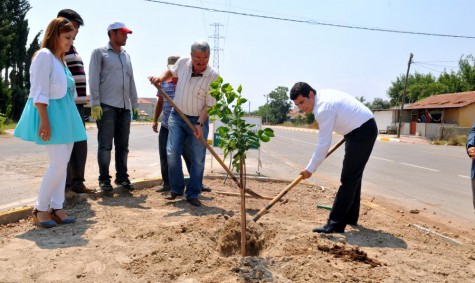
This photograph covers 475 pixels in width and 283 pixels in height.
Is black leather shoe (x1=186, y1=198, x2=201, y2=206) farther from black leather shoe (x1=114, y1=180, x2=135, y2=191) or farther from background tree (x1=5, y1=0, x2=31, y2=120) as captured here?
background tree (x1=5, y1=0, x2=31, y2=120)

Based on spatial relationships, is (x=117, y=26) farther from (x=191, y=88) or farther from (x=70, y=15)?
(x=191, y=88)

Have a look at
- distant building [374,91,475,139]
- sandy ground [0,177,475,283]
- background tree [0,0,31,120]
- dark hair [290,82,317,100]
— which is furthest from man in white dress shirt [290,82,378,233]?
background tree [0,0,31,120]

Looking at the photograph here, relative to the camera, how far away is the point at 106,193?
5.16 metres

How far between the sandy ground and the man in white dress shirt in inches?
10.7

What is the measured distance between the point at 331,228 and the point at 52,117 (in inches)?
111

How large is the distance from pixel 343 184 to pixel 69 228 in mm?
2670

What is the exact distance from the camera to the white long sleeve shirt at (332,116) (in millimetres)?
3824

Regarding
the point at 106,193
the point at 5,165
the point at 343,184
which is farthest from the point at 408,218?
Answer: the point at 5,165

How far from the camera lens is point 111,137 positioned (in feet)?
16.8

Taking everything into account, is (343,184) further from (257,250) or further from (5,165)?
(5,165)

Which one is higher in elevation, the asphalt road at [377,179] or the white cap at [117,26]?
the white cap at [117,26]

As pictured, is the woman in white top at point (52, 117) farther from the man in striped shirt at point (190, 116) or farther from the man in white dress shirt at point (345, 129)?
the man in white dress shirt at point (345, 129)

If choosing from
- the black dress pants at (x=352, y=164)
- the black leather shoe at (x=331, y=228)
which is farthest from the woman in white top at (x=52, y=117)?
the black dress pants at (x=352, y=164)

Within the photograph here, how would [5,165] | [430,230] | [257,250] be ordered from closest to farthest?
[257,250]
[430,230]
[5,165]
